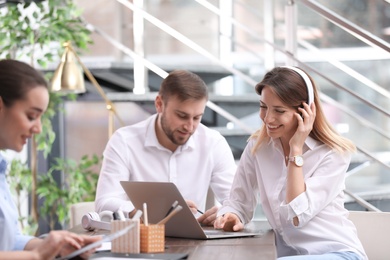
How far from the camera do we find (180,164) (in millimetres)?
3703

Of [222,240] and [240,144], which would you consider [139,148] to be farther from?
[240,144]

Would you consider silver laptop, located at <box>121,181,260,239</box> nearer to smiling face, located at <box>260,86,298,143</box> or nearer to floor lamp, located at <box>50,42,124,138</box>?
smiling face, located at <box>260,86,298,143</box>

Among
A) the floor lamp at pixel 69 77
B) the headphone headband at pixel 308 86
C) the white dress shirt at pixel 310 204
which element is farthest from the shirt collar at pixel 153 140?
the floor lamp at pixel 69 77

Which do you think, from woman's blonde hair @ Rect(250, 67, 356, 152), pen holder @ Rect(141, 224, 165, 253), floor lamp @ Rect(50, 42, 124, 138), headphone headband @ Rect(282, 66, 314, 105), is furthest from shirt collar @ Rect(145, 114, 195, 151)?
pen holder @ Rect(141, 224, 165, 253)

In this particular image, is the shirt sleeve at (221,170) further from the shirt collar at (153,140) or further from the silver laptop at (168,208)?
the silver laptop at (168,208)

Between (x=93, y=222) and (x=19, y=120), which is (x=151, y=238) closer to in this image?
(x=19, y=120)

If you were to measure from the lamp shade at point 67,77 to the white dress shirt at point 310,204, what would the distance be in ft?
6.41

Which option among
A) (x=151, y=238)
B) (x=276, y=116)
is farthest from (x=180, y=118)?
(x=151, y=238)

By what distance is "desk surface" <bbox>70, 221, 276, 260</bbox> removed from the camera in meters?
2.33

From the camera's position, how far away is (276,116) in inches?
116

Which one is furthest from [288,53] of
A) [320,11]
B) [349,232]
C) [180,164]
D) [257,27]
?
[257,27]

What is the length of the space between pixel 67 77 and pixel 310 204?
7.76 ft

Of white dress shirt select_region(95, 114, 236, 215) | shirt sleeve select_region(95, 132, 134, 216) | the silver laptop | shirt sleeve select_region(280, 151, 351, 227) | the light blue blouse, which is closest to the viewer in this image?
the light blue blouse

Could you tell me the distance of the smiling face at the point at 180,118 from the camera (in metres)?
3.51
